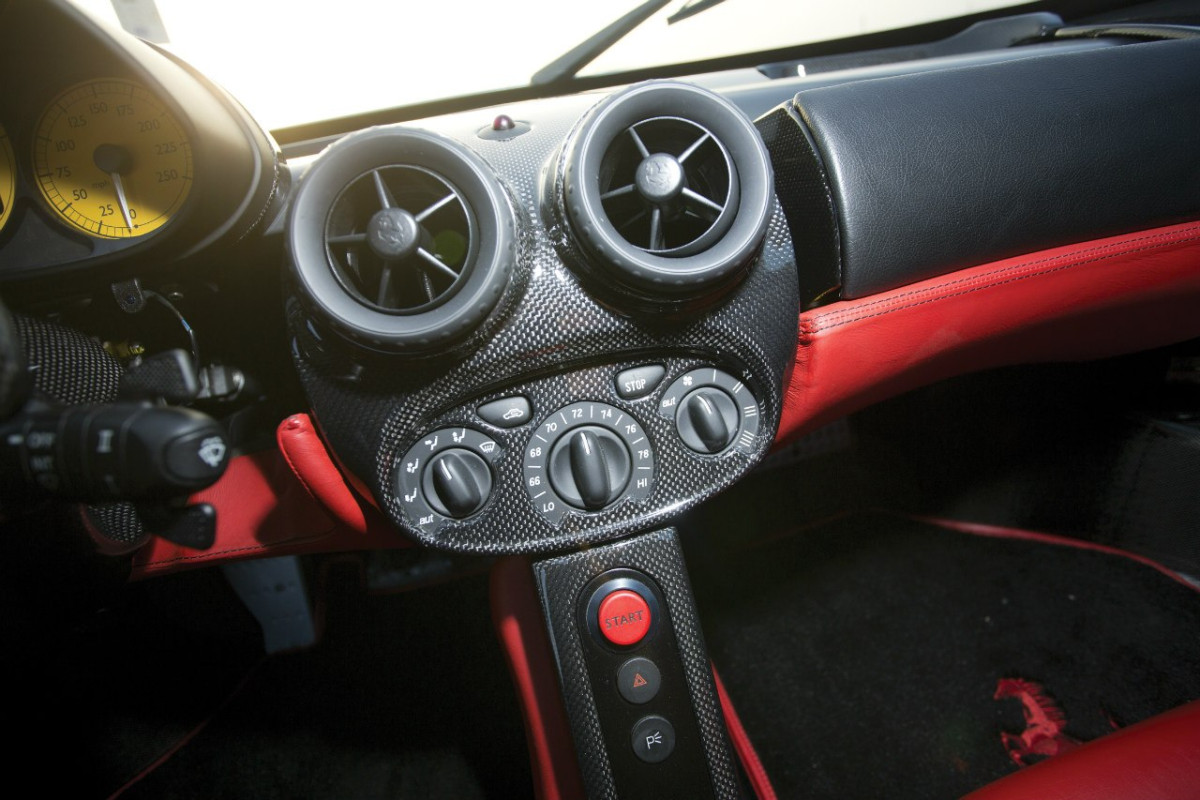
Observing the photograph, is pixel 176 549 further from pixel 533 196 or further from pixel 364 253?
pixel 533 196

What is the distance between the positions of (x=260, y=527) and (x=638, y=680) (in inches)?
27.9

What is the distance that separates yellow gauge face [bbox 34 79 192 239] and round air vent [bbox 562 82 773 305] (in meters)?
0.57

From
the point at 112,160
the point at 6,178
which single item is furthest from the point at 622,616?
the point at 6,178

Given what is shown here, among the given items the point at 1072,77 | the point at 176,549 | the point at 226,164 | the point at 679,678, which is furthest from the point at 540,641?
the point at 1072,77

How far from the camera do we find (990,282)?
0.99 metres

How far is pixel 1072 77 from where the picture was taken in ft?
3.38

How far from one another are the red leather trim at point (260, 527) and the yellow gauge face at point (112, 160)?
18.2 inches

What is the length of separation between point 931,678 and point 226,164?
191cm

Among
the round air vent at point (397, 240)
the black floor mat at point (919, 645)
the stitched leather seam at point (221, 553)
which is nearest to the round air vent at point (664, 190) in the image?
the round air vent at point (397, 240)

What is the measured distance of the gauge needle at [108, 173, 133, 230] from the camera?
2.95 ft

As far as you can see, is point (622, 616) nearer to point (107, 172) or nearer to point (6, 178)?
point (107, 172)

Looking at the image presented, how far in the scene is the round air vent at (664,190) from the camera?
742 millimetres

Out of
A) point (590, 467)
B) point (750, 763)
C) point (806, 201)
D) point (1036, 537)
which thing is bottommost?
point (1036, 537)

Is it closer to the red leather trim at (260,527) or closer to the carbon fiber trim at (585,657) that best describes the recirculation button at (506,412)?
the carbon fiber trim at (585,657)
